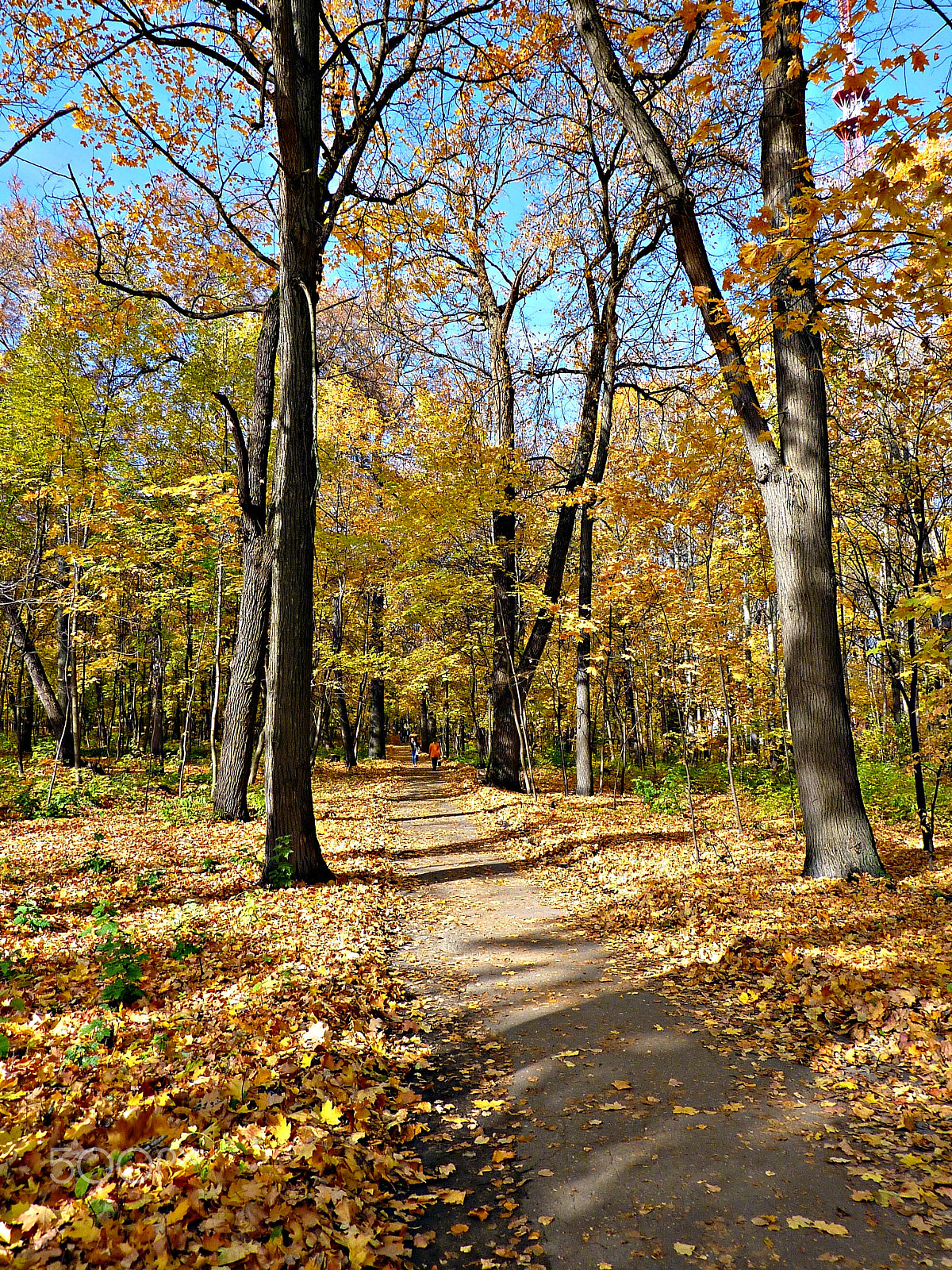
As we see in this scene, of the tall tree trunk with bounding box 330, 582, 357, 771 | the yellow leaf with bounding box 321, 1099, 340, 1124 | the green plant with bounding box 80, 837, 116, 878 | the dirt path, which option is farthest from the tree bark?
the tall tree trunk with bounding box 330, 582, 357, 771

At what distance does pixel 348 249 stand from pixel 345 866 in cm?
845

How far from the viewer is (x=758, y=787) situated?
47.7 ft

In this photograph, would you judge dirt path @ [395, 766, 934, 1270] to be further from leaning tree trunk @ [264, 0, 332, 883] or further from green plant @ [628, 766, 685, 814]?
green plant @ [628, 766, 685, 814]

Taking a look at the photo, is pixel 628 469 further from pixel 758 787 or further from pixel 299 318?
pixel 758 787

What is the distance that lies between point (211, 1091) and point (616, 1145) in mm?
1885

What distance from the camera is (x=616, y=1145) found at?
9.50ft

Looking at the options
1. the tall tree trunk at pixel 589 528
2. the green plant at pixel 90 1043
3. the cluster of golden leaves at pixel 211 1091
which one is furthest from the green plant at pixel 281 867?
the tall tree trunk at pixel 589 528

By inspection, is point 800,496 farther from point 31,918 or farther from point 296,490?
point 31,918

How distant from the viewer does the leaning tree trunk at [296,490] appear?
261 inches

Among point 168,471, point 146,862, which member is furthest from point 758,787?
point 168,471

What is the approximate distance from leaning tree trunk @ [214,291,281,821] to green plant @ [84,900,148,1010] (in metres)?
4.92

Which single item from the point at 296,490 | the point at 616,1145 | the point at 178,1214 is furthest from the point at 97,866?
the point at 616,1145

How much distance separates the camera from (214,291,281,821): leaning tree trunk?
1028 cm

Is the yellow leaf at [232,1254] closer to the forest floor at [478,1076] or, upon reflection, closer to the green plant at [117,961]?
the forest floor at [478,1076]
